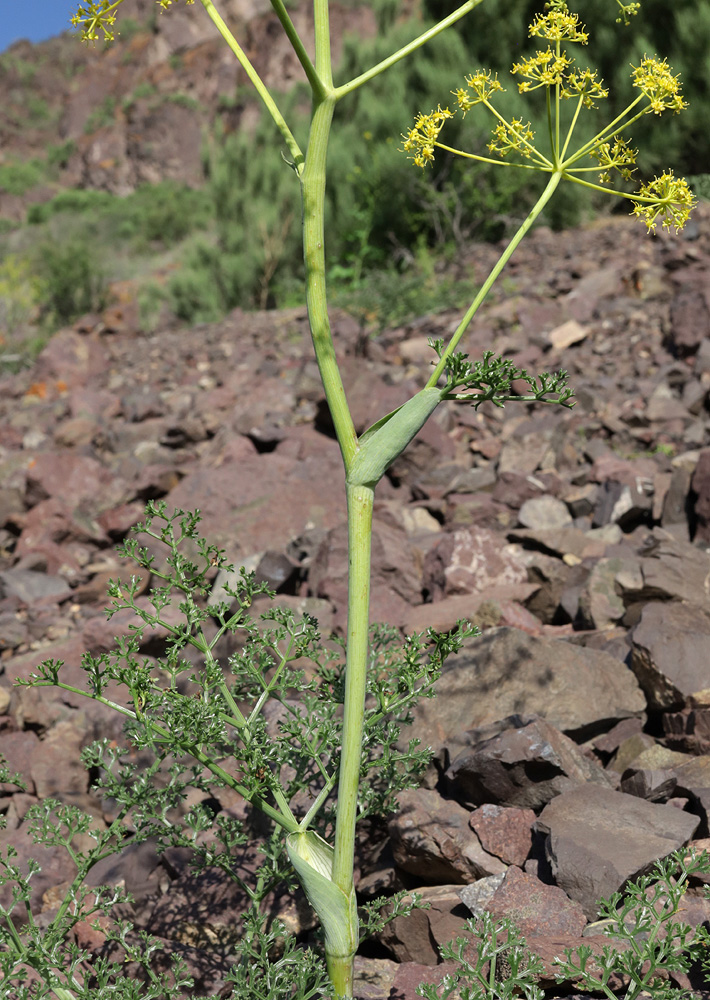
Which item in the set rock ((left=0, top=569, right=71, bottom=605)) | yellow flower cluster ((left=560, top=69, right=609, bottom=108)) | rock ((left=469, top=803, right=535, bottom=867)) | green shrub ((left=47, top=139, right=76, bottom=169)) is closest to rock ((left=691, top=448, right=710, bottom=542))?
rock ((left=469, top=803, right=535, bottom=867))

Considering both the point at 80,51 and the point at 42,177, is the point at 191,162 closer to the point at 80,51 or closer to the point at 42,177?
the point at 42,177

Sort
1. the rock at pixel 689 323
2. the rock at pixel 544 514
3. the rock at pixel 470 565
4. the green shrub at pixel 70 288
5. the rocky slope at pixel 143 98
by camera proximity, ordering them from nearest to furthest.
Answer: the rock at pixel 470 565 < the rock at pixel 544 514 < the rock at pixel 689 323 < the green shrub at pixel 70 288 < the rocky slope at pixel 143 98

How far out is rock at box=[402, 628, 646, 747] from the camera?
2654mm

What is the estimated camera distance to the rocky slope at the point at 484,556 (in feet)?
6.93

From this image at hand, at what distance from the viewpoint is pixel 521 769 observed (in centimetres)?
224

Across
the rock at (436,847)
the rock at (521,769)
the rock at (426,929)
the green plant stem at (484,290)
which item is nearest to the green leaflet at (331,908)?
the rock at (426,929)

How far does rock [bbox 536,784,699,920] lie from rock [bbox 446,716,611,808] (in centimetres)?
9

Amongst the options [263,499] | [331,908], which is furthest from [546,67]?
[263,499]

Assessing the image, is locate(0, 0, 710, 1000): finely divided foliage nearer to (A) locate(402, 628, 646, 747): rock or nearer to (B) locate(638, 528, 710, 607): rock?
(A) locate(402, 628, 646, 747): rock

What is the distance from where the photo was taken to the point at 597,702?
268 cm

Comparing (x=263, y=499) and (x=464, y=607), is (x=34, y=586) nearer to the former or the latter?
(x=263, y=499)

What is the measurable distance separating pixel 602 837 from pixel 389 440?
1.16 metres

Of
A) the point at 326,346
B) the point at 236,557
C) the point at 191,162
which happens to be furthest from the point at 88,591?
the point at 191,162

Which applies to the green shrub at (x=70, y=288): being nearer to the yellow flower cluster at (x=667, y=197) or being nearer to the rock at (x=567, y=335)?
the rock at (x=567, y=335)
